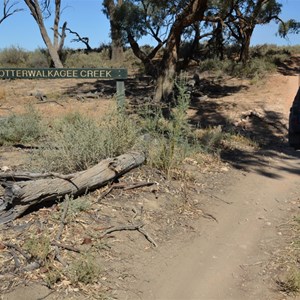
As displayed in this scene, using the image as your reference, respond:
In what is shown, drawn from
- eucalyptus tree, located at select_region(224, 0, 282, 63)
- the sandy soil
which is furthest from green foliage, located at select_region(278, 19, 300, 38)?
the sandy soil

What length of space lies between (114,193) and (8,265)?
1806mm

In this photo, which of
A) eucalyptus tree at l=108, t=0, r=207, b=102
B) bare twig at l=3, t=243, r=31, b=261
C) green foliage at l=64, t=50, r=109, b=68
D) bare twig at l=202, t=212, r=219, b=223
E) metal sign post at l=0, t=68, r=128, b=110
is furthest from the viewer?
green foliage at l=64, t=50, r=109, b=68

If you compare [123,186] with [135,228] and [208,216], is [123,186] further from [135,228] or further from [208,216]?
[208,216]

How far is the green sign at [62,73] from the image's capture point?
770 cm

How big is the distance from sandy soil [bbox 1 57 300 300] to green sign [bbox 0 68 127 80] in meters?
2.51

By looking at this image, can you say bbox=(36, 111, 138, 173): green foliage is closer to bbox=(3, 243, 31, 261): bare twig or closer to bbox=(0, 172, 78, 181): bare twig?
bbox=(0, 172, 78, 181): bare twig

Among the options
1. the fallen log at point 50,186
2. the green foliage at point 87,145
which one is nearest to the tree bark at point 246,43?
the green foliage at point 87,145

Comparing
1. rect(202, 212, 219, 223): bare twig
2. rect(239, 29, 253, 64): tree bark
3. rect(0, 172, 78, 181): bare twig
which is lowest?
rect(202, 212, 219, 223): bare twig

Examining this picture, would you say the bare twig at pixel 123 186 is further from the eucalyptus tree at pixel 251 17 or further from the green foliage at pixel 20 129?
the eucalyptus tree at pixel 251 17

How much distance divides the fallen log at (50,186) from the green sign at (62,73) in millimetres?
2910

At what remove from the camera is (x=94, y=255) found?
385cm

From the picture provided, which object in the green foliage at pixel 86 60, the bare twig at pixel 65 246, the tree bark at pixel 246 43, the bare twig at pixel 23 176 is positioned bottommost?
the bare twig at pixel 65 246

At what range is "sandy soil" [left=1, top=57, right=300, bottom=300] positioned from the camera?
12.0 feet

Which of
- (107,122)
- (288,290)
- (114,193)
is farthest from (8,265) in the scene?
(107,122)
